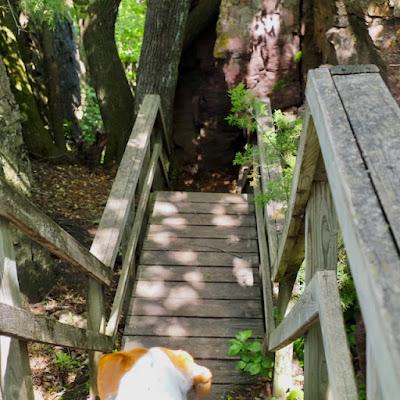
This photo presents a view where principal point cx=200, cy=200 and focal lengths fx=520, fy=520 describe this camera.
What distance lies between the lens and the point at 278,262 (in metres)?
2.70

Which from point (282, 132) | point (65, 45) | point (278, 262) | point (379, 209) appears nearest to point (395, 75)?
point (282, 132)

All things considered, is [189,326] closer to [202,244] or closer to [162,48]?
[202,244]

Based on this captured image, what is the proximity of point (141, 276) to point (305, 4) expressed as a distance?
141 inches

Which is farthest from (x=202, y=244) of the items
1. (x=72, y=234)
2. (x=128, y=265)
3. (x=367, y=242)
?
(x=367, y=242)

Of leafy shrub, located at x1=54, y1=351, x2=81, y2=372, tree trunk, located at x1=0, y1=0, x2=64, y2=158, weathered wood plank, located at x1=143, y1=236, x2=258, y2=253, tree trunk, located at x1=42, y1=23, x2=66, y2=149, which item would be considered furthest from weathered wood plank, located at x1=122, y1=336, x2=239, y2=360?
tree trunk, located at x1=42, y1=23, x2=66, y2=149

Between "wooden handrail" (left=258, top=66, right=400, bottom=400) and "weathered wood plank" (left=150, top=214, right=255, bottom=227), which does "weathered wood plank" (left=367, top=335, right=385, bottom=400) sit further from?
"weathered wood plank" (left=150, top=214, right=255, bottom=227)

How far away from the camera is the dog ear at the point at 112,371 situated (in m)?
2.10

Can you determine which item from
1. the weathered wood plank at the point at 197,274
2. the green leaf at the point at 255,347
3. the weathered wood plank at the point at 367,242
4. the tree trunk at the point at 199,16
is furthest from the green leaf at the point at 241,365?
the tree trunk at the point at 199,16

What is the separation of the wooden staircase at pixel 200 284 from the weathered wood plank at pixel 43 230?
38.3 inches

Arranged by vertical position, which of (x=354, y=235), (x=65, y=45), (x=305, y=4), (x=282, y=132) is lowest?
(x=354, y=235)

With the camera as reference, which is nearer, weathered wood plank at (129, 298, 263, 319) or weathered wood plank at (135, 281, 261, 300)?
weathered wood plank at (129, 298, 263, 319)

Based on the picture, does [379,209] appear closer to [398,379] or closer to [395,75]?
[398,379]

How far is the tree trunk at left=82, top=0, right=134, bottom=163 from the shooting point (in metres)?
6.97

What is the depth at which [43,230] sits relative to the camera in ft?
7.26
